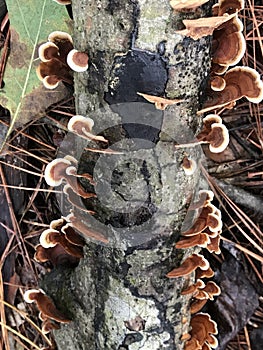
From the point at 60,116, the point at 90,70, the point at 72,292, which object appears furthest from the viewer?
the point at 60,116

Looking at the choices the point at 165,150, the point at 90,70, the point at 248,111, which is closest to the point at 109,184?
the point at 165,150

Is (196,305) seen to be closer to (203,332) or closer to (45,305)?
(203,332)

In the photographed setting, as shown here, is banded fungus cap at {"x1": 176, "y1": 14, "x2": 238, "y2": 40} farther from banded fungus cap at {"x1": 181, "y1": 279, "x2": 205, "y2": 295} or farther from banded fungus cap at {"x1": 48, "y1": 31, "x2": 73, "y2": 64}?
banded fungus cap at {"x1": 181, "y1": 279, "x2": 205, "y2": 295}

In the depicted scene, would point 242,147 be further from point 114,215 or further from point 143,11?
point 143,11

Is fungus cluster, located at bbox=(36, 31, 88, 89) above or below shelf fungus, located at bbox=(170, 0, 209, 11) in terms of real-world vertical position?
above

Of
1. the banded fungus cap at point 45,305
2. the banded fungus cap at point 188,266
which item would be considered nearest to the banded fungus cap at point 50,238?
the banded fungus cap at point 45,305

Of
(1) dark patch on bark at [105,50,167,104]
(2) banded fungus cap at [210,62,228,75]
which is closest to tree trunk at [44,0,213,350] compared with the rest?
(1) dark patch on bark at [105,50,167,104]
